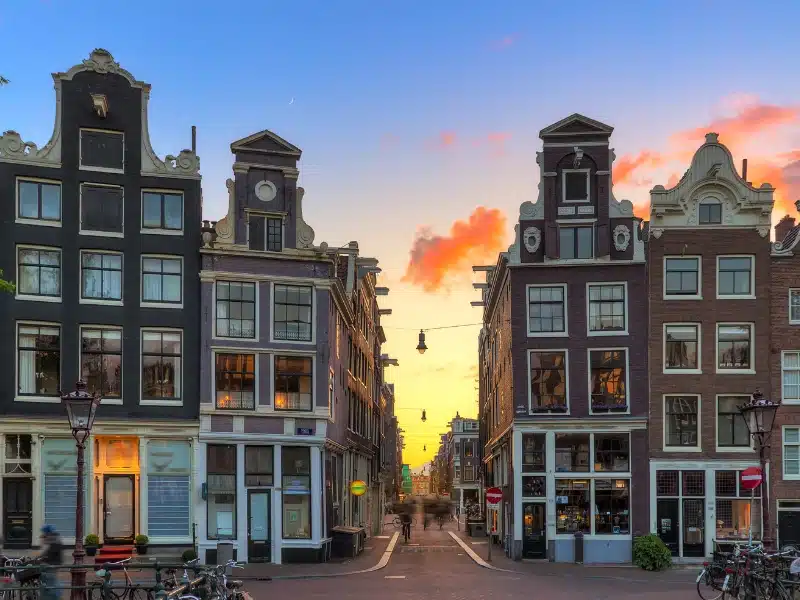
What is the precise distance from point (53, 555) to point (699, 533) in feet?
88.8

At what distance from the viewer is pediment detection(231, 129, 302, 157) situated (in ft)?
131

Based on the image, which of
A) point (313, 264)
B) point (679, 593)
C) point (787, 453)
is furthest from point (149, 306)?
point (787, 453)

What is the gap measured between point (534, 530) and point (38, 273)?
22774 mm

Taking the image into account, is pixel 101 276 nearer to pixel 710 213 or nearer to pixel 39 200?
pixel 39 200

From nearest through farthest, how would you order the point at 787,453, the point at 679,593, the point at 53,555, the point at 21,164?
the point at 53,555 → the point at 679,593 → the point at 21,164 → the point at 787,453

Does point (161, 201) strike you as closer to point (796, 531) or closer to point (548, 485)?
point (548, 485)

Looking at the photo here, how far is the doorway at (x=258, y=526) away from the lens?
38.2 m

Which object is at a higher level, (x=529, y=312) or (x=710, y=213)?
(x=710, y=213)

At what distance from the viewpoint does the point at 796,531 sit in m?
40.3

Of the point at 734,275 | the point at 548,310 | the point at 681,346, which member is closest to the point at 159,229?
the point at 548,310

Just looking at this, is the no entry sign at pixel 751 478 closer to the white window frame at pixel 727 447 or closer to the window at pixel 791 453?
the white window frame at pixel 727 447

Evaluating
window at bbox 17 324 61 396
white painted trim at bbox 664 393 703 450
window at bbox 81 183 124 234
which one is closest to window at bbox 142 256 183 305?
window at bbox 81 183 124 234

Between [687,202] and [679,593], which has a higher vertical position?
[687,202]

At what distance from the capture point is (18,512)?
37.0 meters
